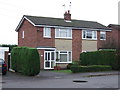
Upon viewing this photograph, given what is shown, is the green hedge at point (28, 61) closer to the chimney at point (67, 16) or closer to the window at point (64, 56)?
the window at point (64, 56)

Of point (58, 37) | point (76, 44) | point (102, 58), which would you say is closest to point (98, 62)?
point (102, 58)

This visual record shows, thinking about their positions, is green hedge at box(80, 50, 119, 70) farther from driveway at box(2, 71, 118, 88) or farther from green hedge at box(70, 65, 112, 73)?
driveway at box(2, 71, 118, 88)

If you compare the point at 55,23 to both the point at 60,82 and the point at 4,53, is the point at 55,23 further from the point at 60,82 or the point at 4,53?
the point at 60,82

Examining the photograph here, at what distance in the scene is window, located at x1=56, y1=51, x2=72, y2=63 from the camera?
3434 centimetres

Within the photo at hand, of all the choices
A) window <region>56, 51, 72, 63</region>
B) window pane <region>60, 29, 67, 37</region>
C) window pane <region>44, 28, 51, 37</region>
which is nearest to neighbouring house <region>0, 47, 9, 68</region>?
window pane <region>44, 28, 51, 37</region>

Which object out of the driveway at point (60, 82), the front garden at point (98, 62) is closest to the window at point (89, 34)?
the front garden at point (98, 62)

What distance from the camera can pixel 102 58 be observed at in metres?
30.7

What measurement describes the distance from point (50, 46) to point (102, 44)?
334 inches

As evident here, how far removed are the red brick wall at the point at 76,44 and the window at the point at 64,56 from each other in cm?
60

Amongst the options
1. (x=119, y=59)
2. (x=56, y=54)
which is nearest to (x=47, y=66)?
(x=56, y=54)

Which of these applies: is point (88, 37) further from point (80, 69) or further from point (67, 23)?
point (80, 69)

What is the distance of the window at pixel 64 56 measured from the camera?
34344 mm

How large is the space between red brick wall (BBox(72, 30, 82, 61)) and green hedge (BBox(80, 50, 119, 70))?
2.80 meters

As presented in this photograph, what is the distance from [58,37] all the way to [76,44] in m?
2.98
